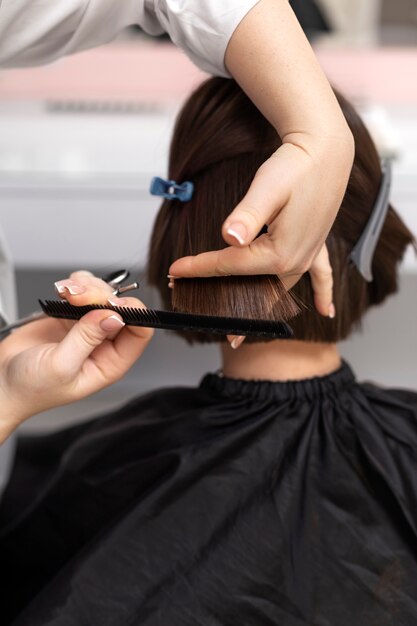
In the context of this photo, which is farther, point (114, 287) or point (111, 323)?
point (114, 287)

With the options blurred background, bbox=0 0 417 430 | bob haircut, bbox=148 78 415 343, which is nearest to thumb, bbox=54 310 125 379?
bob haircut, bbox=148 78 415 343

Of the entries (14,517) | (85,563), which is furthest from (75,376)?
(14,517)

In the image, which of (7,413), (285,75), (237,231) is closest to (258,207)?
(237,231)

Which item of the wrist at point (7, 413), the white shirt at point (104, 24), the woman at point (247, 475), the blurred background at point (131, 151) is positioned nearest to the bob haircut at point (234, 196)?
the woman at point (247, 475)

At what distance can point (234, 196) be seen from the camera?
3.32 feet

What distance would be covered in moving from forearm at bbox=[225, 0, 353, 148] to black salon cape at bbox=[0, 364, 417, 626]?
466 millimetres

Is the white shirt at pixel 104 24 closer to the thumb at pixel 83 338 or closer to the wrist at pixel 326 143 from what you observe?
the wrist at pixel 326 143

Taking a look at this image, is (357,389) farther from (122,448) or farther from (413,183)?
(413,183)

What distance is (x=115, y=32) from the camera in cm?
104

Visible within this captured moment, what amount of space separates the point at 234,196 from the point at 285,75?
24cm

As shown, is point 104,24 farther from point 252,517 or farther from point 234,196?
point 252,517

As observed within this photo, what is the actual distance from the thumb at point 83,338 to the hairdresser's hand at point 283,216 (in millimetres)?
93

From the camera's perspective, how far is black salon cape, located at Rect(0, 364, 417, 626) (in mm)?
982

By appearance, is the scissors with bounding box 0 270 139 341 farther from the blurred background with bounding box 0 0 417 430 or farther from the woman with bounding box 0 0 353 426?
the blurred background with bounding box 0 0 417 430
